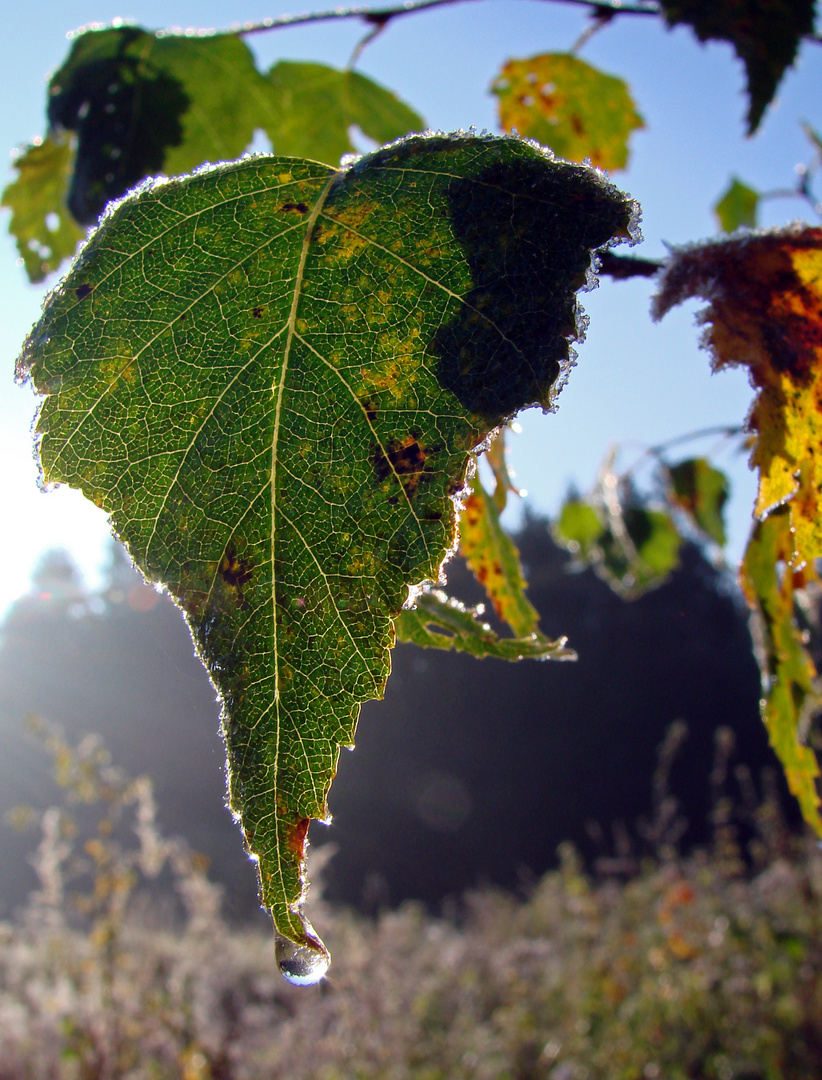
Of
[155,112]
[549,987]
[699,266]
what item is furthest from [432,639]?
[549,987]

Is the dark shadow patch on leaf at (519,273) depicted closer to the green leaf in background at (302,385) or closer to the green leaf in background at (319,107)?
the green leaf in background at (302,385)

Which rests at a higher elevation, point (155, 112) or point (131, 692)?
point (131, 692)

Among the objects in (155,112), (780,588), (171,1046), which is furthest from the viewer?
(171,1046)

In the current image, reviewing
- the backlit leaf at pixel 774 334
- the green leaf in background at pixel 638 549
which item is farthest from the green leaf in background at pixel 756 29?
the green leaf in background at pixel 638 549

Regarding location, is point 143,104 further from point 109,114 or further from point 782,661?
point 782,661

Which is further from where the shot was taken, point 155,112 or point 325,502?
point 155,112

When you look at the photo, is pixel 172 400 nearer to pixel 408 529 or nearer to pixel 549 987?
pixel 408 529

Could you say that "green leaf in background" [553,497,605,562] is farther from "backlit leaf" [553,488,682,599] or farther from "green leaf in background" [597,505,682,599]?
"green leaf in background" [597,505,682,599]
